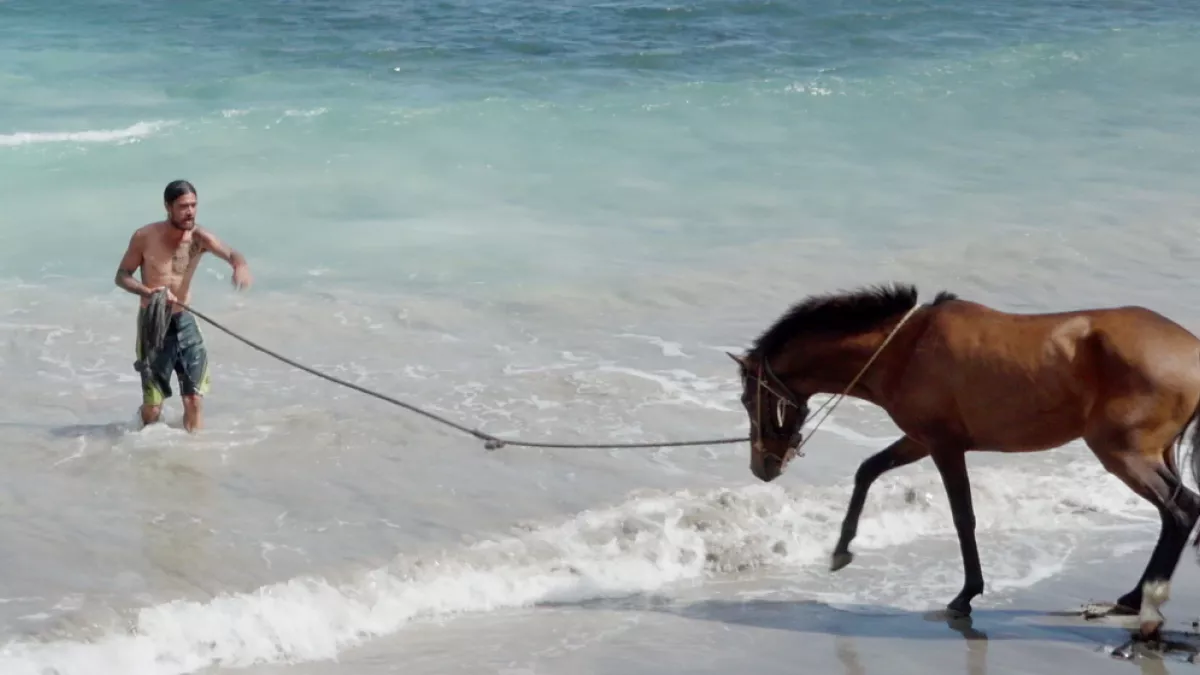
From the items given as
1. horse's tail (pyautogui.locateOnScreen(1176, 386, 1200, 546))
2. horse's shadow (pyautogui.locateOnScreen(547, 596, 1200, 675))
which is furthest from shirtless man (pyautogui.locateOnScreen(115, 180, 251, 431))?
horse's tail (pyautogui.locateOnScreen(1176, 386, 1200, 546))

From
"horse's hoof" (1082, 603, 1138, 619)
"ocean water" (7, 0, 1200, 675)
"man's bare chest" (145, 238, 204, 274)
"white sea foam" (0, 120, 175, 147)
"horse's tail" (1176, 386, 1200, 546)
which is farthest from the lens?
"white sea foam" (0, 120, 175, 147)

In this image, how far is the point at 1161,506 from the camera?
5488mm

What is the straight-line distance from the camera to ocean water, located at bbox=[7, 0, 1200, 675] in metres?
6.27

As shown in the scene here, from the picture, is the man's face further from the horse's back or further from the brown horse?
the horse's back

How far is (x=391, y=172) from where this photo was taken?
1571 cm

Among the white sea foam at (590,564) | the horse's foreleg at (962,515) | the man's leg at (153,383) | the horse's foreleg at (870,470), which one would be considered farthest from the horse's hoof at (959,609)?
the man's leg at (153,383)

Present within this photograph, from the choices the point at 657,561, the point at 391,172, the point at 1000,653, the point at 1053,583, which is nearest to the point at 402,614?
the point at 657,561

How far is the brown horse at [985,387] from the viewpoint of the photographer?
548 centimetres

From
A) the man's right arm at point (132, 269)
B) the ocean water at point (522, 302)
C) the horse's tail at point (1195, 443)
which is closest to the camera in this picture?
the horse's tail at point (1195, 443)

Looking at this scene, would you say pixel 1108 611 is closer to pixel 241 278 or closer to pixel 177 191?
pixel 241 278

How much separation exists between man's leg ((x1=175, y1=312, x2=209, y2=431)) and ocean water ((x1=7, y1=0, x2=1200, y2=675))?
6.8 inches

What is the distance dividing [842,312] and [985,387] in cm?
65

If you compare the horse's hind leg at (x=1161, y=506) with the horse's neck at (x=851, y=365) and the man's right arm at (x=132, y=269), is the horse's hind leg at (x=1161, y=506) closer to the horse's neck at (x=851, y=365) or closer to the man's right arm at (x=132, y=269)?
the horse's neck at (x=851, y=365)

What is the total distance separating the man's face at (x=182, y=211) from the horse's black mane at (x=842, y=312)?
3380 mm
